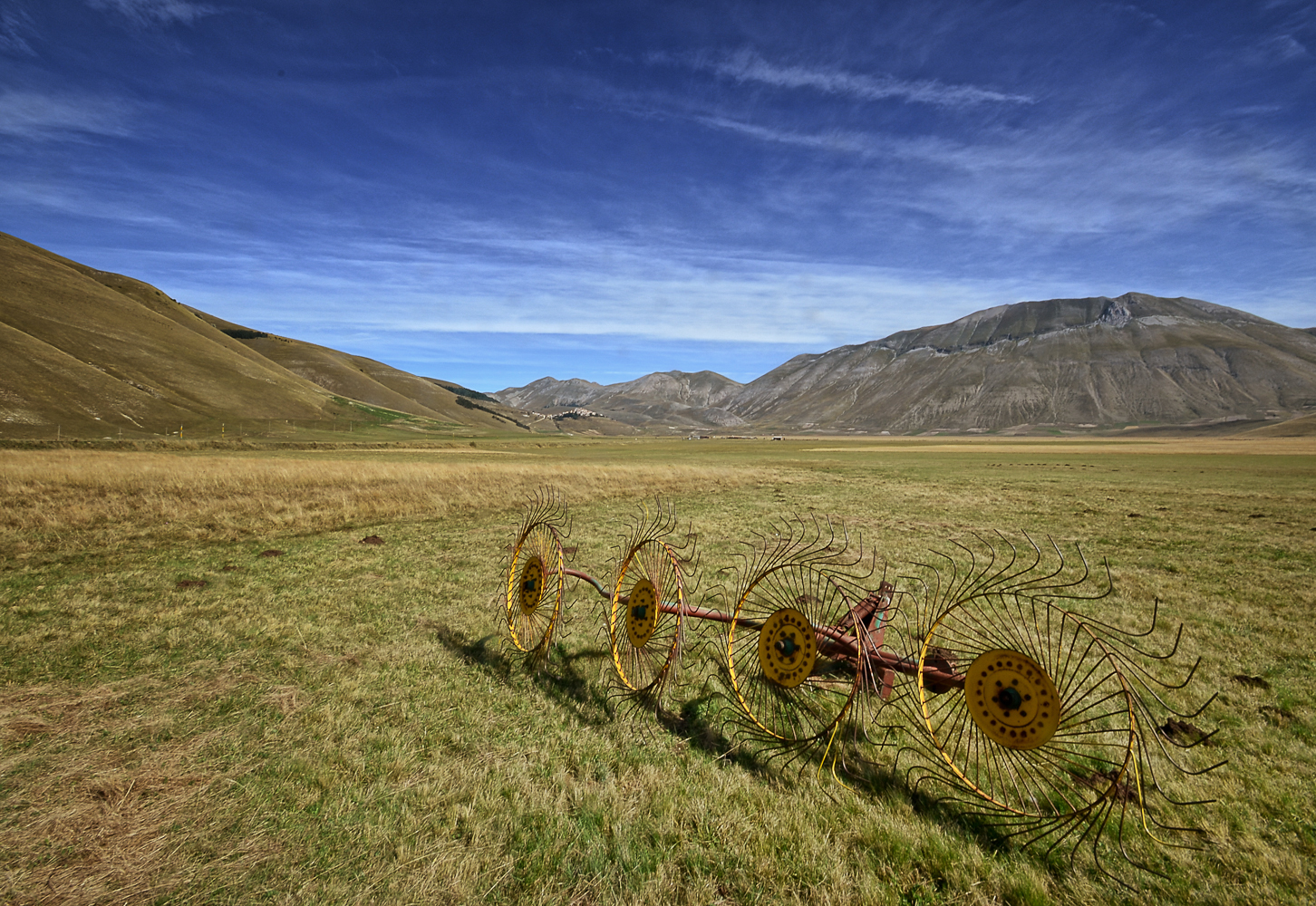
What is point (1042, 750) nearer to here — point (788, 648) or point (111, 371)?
point (788, 648)

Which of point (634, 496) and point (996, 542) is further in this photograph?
point (634, 496)

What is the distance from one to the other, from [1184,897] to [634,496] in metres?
21.5

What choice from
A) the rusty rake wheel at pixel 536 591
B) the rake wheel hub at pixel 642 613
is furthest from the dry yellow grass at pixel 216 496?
the rake wheel hub at pixel 642 613

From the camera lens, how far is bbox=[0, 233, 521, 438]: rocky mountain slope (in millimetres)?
76875

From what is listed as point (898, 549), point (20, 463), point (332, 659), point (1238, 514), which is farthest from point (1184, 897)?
point (20, 463)

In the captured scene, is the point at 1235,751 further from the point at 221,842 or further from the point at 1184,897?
the point at 221,842

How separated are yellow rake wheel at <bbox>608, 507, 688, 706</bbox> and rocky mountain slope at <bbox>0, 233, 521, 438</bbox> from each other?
95.2 meters

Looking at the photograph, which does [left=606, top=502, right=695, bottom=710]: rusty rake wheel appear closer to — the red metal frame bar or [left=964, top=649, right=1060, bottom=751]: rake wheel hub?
the red metal frame bar

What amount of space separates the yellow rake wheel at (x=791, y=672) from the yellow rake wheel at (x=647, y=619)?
637 millimetres

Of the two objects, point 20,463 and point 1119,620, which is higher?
point 20,463

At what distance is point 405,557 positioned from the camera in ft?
38.3

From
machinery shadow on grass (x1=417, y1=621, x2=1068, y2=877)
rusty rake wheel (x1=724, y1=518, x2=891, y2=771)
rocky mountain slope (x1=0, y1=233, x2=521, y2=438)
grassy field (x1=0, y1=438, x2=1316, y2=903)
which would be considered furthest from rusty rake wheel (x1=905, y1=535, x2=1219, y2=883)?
rocky mountain slope (x1=0, y1=233, x2=521, y2=438)

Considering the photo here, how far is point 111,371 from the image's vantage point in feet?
309

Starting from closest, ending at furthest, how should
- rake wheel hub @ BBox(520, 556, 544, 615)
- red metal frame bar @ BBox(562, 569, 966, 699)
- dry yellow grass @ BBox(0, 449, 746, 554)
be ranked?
red metal frame bar @ BBox(562, 569, 966, 699), rake wheel hub @ BBox(520, 556, 544, 615), dry yellow grass @ BBox(0, 449, 746, 554)
